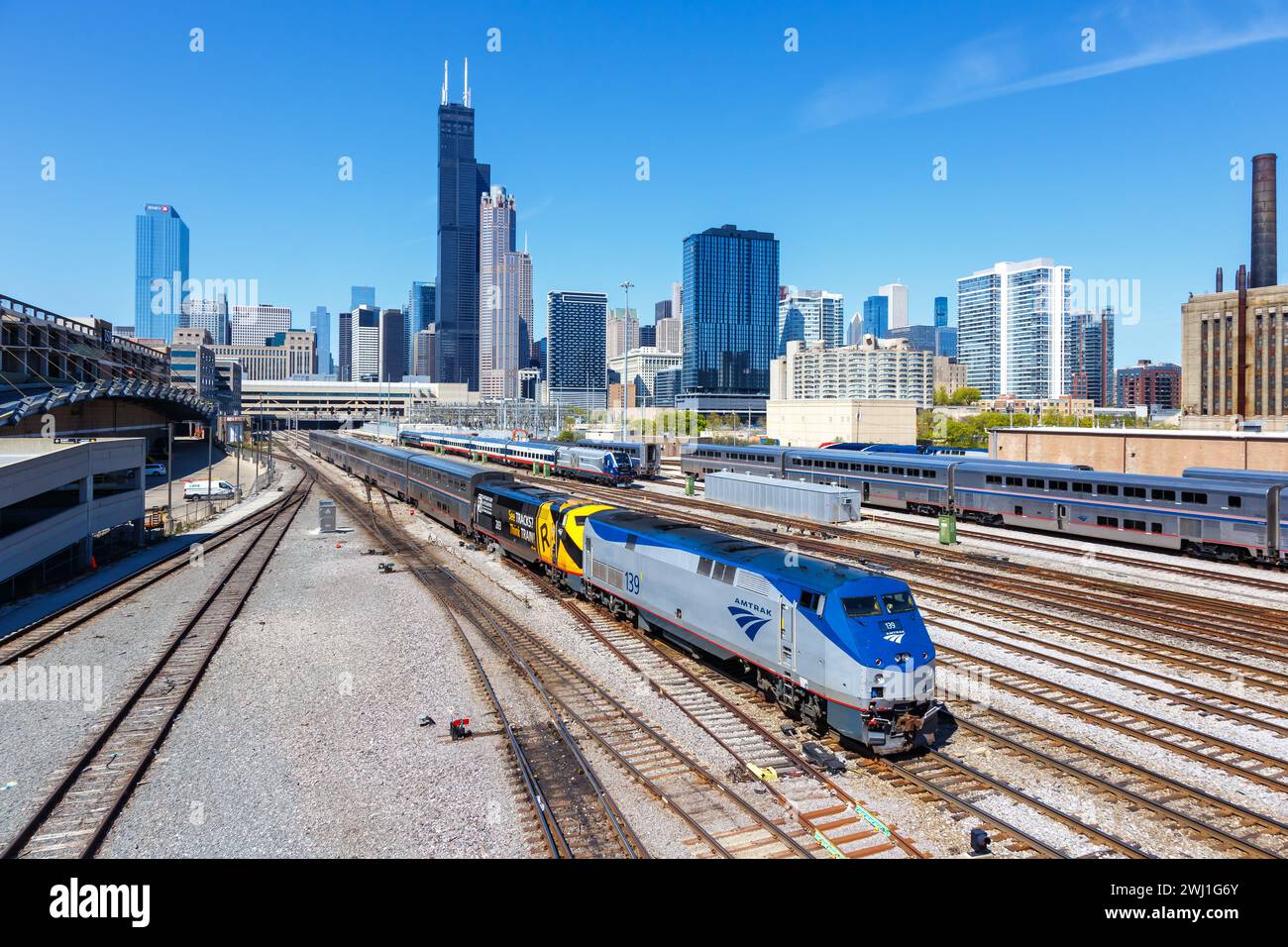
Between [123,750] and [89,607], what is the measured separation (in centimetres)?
1504

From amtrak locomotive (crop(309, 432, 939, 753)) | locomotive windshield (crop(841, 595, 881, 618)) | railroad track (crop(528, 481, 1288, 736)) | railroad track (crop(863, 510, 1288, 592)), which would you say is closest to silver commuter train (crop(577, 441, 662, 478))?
railroad track (crop(863, 510, 1288, 592))

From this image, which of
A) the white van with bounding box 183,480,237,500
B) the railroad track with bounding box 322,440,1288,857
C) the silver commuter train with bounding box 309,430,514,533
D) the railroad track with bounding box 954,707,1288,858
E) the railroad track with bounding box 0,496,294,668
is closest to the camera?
the railroad track with bounding box 954,707,1288,858

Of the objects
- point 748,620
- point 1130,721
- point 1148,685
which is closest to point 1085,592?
point 1148,685

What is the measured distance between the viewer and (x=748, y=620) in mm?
17609

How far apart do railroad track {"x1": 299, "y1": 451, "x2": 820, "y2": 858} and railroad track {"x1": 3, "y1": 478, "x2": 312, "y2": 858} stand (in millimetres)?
8110

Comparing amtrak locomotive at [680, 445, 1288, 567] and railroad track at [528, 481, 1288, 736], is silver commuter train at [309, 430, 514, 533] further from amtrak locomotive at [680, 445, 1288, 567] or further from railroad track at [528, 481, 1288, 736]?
amtrak locomotive at [680, 445, 1288, 567]

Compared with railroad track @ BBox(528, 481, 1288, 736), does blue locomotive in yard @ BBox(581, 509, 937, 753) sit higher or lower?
higher

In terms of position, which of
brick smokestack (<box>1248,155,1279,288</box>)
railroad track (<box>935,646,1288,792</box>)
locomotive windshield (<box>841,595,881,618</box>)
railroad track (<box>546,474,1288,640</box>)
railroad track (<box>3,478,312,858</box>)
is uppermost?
brick smokestack (<box>1248,155,1279,288</box>)

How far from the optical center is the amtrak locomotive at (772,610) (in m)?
14.8

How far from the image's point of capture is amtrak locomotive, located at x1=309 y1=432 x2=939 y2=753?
1476cm

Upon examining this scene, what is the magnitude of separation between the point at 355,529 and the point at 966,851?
41.5 m

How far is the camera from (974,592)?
28.9 m
